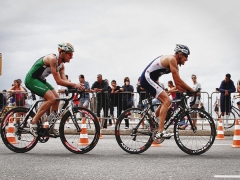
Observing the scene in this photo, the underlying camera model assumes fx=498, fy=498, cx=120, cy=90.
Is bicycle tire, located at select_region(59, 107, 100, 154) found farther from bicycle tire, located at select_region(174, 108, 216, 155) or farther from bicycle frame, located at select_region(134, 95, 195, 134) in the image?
bicycle tire, located at select_region(174, 108, 216, 155)

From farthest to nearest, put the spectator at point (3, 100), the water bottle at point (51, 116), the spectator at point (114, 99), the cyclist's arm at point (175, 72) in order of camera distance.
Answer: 1. the spectator at point (3, 100)
2. the spectator at point (114, 99)
3. the water bottle at point (51, 116)
4. the cyclist's arm at point (175, 72)

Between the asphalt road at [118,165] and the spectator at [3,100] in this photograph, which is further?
the spectator at [3,100]

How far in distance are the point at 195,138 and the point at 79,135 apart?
6.99 ft

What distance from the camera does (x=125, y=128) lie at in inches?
372

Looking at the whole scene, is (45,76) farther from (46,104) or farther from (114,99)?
(114,99)

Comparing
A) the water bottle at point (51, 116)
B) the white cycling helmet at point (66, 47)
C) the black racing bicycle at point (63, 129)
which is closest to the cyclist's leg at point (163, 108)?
the black racing bicycle at point (63, 129)

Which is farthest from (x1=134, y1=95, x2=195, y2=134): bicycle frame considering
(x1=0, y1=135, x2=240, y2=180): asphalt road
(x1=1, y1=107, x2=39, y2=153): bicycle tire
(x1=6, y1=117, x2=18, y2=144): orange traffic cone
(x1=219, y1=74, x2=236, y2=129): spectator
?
(x1=219, y1=74, x2=236, y2=129): spectator

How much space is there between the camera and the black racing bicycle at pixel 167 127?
9.02 metres

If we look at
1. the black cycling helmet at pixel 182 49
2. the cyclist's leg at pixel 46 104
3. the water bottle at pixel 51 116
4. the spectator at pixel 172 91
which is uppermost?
the black cycling helmet at pixel 182 49

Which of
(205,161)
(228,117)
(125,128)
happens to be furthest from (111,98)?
(205,161)

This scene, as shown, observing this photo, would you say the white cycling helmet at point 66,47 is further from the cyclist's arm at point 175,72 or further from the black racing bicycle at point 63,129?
the cyclist's arm at point 175,72

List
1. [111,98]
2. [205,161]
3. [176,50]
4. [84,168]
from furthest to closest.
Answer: [111,98] → [176,50] → [205,161] → [84,168]

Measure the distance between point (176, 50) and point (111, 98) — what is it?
8831 millimetres

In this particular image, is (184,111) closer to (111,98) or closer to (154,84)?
(154,84)
